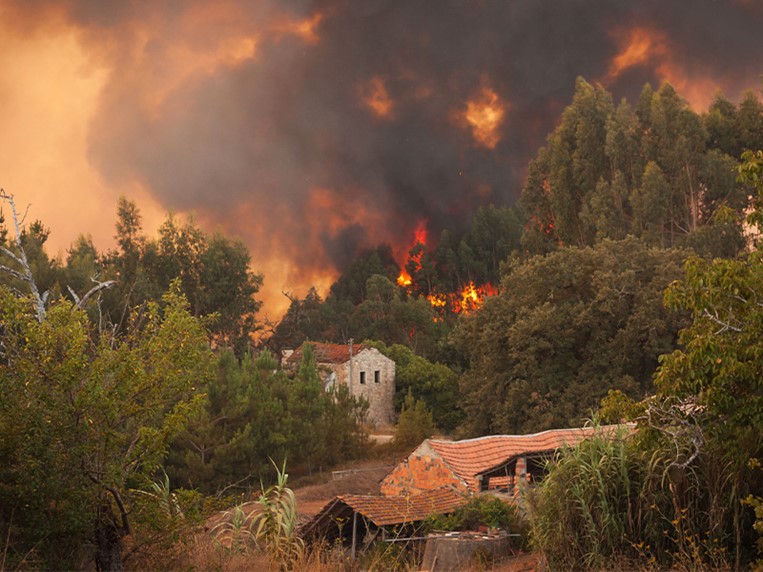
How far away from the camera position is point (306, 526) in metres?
18.6

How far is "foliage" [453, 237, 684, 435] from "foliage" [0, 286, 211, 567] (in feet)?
70.5

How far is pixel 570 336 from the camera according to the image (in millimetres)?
30969

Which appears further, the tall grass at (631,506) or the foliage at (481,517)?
the foliage at (481,517)

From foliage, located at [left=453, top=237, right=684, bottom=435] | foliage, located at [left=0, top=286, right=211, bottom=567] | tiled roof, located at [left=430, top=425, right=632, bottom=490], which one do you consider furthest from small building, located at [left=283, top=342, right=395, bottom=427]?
foliage, located at [left=0, top=286, right=211, bottom=567]

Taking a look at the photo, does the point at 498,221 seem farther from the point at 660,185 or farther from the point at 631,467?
the point at 631,467

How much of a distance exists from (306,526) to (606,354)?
51.1 feet

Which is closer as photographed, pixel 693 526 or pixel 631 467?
pixel 693 526

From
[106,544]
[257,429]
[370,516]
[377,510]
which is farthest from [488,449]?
[106,544]

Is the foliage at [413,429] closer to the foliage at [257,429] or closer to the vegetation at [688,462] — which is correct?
the foliage at [257,429]

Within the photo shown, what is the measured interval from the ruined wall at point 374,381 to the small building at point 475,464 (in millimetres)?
23345

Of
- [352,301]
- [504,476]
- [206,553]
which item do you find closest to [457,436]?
[504,476]

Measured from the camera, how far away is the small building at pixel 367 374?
45.9 metres

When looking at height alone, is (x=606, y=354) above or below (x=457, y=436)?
above

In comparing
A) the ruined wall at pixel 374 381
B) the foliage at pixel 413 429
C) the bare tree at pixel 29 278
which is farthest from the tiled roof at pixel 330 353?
the bare tree at pixel 29 278
